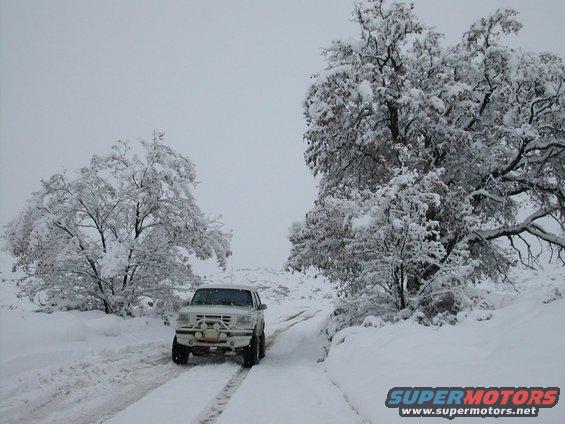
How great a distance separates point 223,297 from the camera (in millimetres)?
11953

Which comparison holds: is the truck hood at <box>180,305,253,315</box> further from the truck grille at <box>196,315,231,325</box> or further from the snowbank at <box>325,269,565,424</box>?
the snowbank at <box>325,269,565,424</box>

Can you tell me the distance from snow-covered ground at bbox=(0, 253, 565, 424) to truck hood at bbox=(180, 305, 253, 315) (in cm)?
127

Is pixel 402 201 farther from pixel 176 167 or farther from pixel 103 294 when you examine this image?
pixel 103 294

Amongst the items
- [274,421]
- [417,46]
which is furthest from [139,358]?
[417,46]

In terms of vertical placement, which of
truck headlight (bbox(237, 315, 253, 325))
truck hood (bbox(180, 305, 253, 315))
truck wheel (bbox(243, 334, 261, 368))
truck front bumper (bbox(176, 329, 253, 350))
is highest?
truck hood (bbox(180, 305, 253, 315))

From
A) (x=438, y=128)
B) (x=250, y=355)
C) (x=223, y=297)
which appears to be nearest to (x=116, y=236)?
(x=223, y=297)

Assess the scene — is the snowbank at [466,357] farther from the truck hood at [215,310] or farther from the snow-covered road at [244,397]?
the truck hood at [215,310]

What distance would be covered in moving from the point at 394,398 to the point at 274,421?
5.30ft

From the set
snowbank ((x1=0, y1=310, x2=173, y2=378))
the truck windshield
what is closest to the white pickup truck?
the truck windshield

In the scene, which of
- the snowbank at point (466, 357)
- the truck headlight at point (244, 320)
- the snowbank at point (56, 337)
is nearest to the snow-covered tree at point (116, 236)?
the snowbank at point (56, 337)

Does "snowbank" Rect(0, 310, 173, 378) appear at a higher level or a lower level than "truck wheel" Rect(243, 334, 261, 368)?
higher

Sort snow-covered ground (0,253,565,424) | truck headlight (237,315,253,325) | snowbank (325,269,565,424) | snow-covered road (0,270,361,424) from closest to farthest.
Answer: snowbank (325,269,565,424), snow-covered ground (0,253,565,424), snow-covered road (0,270,361,424), truck headlight (237,315,253,325)

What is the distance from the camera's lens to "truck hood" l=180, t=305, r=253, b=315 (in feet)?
34.3

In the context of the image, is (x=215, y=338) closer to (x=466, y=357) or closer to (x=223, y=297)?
(x=223, y=297)
